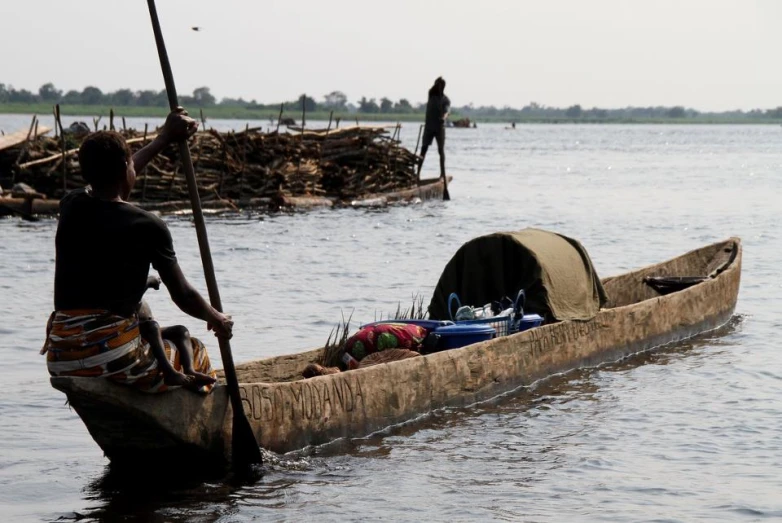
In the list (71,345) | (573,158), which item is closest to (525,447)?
(71,345)

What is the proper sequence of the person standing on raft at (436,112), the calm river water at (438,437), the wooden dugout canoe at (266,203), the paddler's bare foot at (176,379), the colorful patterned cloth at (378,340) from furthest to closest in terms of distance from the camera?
the person standing on raft at (436,112) < the wooden dugout canoe at (266,203) < the colorful patterned cloth at (378,340) < the calm river water at (438,437) < the paddler's bare foot at (176,379)

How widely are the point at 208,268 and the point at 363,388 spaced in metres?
1.62

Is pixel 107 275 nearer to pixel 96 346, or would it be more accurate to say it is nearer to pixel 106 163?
pixel 96 346

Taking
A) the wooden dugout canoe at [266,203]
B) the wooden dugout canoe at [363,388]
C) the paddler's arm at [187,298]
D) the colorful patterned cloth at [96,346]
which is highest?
the paddler's arm at [187,298]

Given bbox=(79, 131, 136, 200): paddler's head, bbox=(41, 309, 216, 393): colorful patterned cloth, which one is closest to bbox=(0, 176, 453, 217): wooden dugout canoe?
bbox=(41, 309, 216, 393): colorful patterned cloth

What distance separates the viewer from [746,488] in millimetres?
7289

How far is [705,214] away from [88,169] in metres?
25.9

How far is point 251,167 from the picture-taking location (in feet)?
84.5

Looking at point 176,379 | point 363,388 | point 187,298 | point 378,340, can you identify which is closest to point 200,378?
point 176,379

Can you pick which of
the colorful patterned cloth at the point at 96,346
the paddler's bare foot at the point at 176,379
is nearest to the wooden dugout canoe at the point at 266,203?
the paddler's bare foot at the point at 176,379

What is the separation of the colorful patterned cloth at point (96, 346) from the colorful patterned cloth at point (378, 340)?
2.76 m

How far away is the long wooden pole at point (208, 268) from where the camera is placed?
21.4 ft

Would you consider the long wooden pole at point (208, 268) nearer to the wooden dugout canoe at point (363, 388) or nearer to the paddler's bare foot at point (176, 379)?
the wooden dugout canoe at point (363, 388)

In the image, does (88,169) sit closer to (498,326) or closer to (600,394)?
(498,326)
